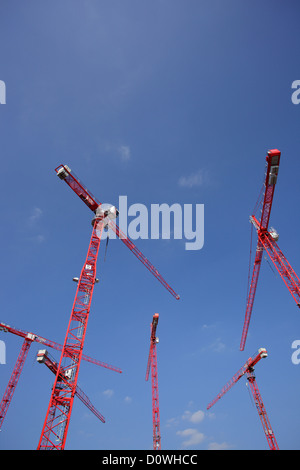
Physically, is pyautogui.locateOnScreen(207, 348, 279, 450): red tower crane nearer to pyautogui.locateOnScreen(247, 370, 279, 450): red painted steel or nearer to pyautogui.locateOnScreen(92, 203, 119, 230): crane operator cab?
pyautogui.locateOnScreen(247, 370, 279, 450): red painted steel

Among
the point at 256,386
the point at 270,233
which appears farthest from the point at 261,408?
the point at 270,233

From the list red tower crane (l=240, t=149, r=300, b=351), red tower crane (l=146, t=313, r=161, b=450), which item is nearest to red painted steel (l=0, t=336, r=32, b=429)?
red tower crane (l=146, t=313, r=161, b=450)

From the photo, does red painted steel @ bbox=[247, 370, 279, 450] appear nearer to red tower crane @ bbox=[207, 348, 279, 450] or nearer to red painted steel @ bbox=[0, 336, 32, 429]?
red tower crane @ bbox=[207, 348, 279, 450]

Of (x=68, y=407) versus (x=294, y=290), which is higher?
(x=294, y=290)

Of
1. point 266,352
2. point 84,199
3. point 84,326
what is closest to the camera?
point 84,326

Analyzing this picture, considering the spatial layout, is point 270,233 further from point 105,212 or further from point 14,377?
point 14,377

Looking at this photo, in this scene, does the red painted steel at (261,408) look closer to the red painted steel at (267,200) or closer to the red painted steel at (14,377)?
the red painted steel at (267,200)

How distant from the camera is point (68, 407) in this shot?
20.3 m

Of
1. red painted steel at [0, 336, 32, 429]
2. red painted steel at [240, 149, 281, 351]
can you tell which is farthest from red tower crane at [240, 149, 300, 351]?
red painted steel at [0, 336, 32, 429]

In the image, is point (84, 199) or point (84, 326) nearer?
point (84, 326)
